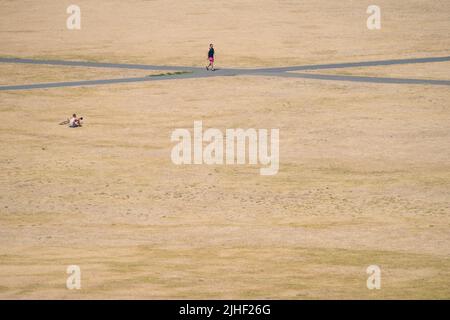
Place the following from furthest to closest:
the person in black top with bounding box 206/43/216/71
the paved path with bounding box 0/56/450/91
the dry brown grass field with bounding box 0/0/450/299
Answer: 1. the person in black top with bounding box 206/43/216/71
2. the paved path with bounding box 0/56/450/91
3. the dry brown grass field with bounding box 0/0/450/299

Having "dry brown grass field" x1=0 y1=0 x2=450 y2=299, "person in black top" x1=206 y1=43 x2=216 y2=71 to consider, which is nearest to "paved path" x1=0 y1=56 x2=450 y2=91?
"person in black top" x1=206 y1=43 x2=216 y2=71

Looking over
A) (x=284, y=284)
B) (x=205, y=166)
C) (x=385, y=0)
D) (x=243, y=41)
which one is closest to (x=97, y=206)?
(x=205, y=166)

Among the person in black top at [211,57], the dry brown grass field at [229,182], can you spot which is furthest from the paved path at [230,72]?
the dry brown grass field at [229,182]

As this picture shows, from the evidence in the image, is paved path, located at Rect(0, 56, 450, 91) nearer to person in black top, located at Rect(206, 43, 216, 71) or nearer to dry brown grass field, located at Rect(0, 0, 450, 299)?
person in black top, located at Rect(206, 43, 216, 71)

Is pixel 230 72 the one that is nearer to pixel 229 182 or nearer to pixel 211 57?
pixel 211 57

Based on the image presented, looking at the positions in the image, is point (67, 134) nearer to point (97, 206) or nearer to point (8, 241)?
point (97, 206)

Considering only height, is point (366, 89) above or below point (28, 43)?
below

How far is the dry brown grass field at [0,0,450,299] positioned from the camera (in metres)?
20.7

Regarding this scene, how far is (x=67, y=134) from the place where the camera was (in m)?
35.8

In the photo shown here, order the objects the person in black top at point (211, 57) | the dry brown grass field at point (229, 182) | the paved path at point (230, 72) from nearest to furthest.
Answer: the dry brown grass field at point (229, 182) < the paved path at point (230, 72) < the person in black top at point (211, 57)

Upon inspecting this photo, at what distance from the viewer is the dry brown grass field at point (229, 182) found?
20656 mm

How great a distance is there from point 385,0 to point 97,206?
50113mm

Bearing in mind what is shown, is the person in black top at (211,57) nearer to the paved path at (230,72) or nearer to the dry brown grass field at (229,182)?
the paved path at (230,72)
